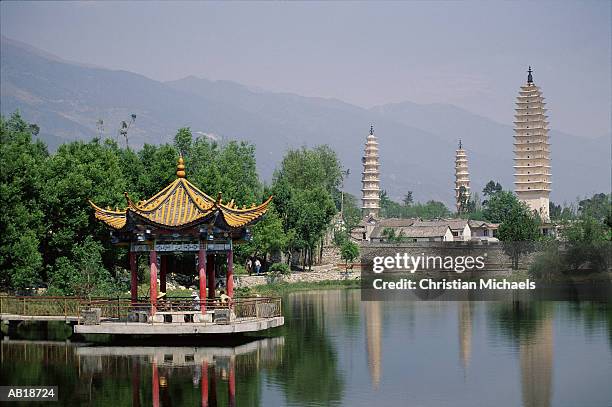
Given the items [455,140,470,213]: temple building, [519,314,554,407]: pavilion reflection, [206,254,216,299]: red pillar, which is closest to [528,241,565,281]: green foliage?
[519,314,554,407]: pavilion reflection

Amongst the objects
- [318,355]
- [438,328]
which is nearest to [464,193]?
[438,328]

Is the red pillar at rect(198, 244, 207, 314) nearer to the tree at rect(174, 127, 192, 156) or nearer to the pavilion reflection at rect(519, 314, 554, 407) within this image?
the pavilion reflection at rect(519, 314, 554, 407)

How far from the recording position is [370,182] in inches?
5118

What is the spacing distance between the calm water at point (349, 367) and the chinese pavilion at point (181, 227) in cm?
302

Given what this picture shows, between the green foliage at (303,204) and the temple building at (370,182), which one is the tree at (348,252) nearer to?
the green foliage at (303,204)

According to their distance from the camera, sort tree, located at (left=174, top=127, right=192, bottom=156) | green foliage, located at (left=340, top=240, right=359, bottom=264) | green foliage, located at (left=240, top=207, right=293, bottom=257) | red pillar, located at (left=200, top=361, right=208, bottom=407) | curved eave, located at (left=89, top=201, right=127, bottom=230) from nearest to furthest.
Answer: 1. red pillar, located at (left=200, top=361, right=208, bottom=407)
2. curved eave, located at (left=89, top=201, right=127, bottom=230)
3. green foliage, located at (left=240, top=207, right=293, bottom=257)
4. tree, located at (left=174, top=127, right=192, bottom=156)
5. green foliage, located at (left=340, top=240, right=359, bottom=264)

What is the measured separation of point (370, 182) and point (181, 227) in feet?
322

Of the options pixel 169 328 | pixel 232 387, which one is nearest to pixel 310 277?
pixel 169 328

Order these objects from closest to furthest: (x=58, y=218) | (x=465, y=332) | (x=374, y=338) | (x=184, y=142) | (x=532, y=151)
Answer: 1. (x=374, y=338)
2. (x=465, y=332)
3. (x=58, y=218)
4. (x=184, y=142)
5. (x=532, y=151)

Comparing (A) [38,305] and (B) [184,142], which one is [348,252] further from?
(A) [38,305]

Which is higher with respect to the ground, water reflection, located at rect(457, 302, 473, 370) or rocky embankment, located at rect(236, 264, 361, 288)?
rocky embankment, located at rect(236, 264, 361, 288)

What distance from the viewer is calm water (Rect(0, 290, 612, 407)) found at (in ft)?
79.4

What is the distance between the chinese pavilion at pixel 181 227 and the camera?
107 feet

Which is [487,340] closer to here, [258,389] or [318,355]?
[318,355]
